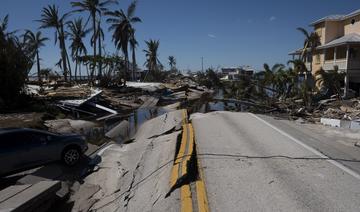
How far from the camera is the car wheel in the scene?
1209cm

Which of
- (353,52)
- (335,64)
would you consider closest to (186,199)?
(353,52)

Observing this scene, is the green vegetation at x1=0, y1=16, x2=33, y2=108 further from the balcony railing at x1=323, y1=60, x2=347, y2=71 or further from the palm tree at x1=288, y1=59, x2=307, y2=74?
the balcony railing at x1=323, y1=60, x2=347, y2=71

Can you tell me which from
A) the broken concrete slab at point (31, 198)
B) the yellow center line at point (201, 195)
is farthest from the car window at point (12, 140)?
the yellow center line at point (201, 195)

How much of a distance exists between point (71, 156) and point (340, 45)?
100 feet

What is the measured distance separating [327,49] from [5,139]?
3703 cm

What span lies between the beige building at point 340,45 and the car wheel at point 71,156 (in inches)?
1120

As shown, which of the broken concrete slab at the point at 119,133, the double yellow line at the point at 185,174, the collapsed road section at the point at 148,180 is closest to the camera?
the double yellow line at the point at 185,174

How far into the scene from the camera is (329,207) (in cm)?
566

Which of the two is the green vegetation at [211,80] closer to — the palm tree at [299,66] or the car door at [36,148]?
the palm tree at [299,66]

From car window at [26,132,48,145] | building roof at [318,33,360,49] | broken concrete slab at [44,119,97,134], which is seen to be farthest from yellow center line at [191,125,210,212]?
building roof at [318,33,360,49]

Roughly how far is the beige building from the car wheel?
93.3ft

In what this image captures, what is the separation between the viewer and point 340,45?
34.3 metres

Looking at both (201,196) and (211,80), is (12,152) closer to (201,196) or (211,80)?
(201,196)

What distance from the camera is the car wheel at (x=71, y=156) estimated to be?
12.1 metres
